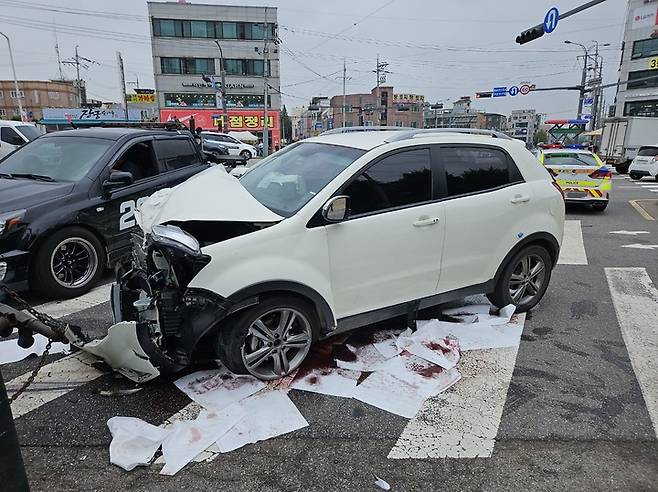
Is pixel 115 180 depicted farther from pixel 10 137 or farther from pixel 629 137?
pixel 629 137

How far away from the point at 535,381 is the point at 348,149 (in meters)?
2.36

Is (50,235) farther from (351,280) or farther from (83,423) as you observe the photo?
(351,280)

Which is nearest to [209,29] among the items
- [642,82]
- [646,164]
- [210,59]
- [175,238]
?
[210,59]

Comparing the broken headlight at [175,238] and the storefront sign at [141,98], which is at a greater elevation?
the storefront sign at [141,98]

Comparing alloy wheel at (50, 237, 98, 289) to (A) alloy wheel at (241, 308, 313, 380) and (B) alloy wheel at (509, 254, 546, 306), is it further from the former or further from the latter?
(B) alloy wheel at (509, 254, 546, 306)

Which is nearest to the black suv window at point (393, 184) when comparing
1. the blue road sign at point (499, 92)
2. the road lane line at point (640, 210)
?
the road lane line at point (640, 210)

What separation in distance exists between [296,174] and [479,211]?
1.68m

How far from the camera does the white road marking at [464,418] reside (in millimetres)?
2881

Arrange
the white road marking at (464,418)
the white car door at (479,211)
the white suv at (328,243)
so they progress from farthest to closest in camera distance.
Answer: the white car door at (479,211)
the white suv at (328,243)
the white road marking at (464,418)

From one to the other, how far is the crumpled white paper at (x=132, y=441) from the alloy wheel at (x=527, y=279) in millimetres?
3541

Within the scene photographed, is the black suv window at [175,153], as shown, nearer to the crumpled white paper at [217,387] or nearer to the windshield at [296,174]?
the windshield at [296,174]

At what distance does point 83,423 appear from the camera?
3094 millimetres

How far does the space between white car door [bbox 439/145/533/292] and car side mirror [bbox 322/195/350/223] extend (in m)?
1.09

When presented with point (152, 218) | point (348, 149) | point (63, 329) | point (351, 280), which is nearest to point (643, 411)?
point (351, 280)
